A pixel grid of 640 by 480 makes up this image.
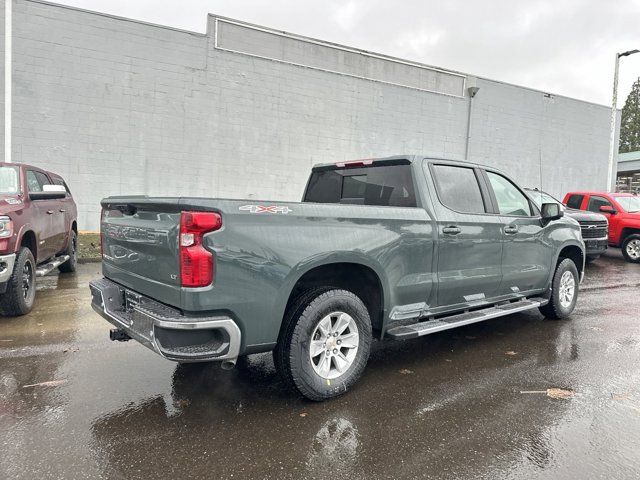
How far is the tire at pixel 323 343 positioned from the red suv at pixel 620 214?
11.3 metres

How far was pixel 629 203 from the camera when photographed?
1262 centimetres

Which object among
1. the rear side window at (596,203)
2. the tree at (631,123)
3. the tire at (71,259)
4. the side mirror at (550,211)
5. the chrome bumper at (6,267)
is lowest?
the tire at (71,259)

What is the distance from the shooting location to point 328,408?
3.45 m

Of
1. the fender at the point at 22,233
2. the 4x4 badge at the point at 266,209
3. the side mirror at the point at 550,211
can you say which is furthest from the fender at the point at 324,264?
the fender at the point at 22,233

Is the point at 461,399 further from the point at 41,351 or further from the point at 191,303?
the point at 41,351

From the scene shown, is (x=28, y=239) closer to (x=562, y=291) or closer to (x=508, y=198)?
(x=508, y=198)

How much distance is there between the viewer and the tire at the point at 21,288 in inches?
213

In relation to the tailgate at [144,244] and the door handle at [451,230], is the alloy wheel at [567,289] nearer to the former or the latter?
the door handle at [451,230]

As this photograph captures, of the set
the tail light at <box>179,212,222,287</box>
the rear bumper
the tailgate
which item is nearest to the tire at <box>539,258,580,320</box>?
the rear bumper

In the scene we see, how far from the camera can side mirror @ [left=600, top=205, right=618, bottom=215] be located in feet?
40.4

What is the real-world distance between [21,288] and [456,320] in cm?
488

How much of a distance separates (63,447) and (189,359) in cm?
91

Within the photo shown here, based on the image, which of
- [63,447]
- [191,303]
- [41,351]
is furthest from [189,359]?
[41,351]

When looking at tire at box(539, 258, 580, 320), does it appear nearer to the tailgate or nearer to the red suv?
the tailgate
